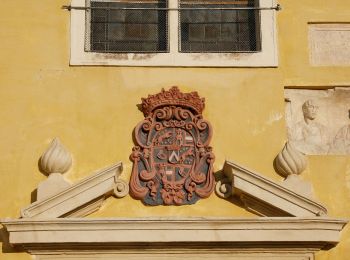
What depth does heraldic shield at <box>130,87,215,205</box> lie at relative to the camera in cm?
945

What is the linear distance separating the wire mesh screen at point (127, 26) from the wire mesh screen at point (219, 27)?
0.78ft

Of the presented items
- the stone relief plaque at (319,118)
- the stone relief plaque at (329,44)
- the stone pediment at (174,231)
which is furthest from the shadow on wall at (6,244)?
the stone relief plaque at (329,44)

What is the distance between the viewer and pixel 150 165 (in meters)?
9.53

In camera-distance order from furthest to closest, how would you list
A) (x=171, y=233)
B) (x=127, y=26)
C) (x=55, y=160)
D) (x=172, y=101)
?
(x=127, y=26) → (x=172, y=101) → (x=55, y=160) → (x=171, y=233)

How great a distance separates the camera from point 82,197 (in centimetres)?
927

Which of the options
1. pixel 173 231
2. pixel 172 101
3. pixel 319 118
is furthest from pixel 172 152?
pixel 319 118

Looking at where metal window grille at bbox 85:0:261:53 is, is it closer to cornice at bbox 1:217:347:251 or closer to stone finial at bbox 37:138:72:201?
stone finial at bbox 37:138:72:201

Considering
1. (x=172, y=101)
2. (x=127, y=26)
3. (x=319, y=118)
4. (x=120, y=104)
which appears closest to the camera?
(x=172, y=101)

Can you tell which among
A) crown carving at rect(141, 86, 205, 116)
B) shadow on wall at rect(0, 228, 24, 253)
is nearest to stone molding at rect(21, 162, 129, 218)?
shadow on wall at rect(0, 228, 24, 253)

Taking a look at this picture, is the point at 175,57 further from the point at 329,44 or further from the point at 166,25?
the point at 329,44

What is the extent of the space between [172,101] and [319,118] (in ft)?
4.71

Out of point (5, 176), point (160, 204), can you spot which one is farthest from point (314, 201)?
point (5, 176)

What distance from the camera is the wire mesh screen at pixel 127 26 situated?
33.5 ft

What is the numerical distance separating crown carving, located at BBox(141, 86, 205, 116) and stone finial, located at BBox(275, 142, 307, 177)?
2.86ft
